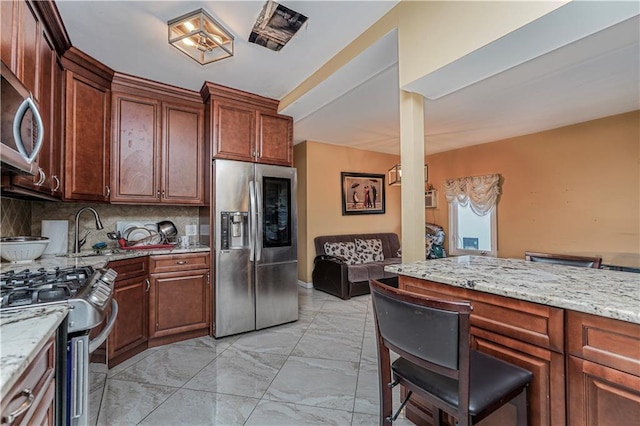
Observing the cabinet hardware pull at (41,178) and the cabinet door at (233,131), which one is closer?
the cabinet hardware pull at (41,178)

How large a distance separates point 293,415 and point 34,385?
1362 mm

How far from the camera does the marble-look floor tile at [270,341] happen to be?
2646 millimetres

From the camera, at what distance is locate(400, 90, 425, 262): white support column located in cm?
189

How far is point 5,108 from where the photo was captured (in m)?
1.18

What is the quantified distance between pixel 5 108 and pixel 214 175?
1672 millimetres

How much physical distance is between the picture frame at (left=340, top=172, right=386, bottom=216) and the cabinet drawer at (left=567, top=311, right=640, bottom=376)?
4.37 meters

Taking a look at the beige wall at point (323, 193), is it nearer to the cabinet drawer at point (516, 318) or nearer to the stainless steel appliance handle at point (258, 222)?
the stainless steel appliance handle at point (258, 222)

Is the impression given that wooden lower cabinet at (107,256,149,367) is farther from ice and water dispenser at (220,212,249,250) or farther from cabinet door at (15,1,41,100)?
cabinet door at (15,1,41,100)

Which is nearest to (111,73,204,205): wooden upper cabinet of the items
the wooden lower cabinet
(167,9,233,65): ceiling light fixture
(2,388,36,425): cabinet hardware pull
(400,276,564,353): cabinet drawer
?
the wooden lower cabinet

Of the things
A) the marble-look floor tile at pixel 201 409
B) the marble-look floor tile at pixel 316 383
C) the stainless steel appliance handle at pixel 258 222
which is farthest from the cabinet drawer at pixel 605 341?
the stainless steel appliance handle at pixel 258 222

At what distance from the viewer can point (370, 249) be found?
16.8ft

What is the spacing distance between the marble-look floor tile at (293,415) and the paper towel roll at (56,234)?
2114 mm

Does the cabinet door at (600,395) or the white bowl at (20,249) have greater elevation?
the white bowl at (20,249)

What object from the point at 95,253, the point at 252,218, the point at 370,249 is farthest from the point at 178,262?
the point at 370,249
